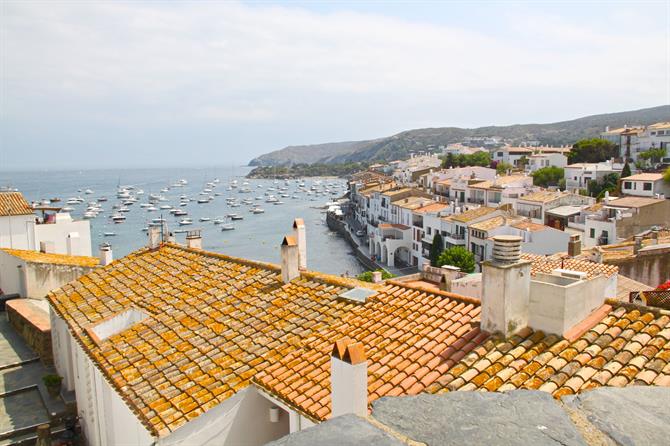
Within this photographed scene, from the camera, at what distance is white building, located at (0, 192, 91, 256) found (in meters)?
24.0

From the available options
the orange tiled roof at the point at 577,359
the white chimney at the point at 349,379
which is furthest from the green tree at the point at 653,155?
the white chimney at the point at 349,379

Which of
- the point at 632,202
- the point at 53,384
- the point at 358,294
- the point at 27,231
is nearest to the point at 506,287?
the point at 358,294

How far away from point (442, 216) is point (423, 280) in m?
28.4

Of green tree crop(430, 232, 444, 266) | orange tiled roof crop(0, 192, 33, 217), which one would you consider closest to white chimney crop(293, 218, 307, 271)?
orange tiled roof crop(0, 192, 33, 217)

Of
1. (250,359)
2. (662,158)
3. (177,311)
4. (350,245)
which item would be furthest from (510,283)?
(662,158)

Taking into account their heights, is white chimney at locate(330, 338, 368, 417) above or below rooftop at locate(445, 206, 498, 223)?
above

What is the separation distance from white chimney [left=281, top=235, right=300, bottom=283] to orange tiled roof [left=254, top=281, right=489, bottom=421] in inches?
80.1

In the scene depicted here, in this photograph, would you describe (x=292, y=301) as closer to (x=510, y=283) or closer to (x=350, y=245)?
(x=510, y=283)

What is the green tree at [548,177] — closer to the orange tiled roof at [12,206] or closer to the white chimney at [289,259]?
the orange tiled roof at [12,206]

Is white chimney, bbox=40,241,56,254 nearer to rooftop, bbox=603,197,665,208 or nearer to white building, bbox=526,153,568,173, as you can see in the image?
rooftop, bbox=603,197,665,208

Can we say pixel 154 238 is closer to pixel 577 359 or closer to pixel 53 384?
pixel 53 384

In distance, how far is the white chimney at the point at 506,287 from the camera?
576 centimetres

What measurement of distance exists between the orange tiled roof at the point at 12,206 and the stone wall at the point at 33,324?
8953 millimetres

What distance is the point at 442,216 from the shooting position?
161 ft
